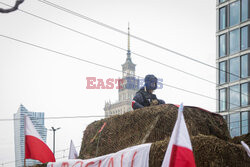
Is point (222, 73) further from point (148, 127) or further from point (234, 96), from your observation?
point (148, 127)

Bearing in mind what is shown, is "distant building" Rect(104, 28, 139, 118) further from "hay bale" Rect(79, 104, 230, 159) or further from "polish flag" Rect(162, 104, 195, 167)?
"polish flag" Rect(162, 104, 195, 167)

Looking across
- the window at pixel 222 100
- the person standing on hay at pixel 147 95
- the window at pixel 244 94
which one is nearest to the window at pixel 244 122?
the window at pixel 244 94

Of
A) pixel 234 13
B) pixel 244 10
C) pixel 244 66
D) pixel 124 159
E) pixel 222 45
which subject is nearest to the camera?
pixel 124 159

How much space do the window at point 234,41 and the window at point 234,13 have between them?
1.03 metres

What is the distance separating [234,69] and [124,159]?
41.4m

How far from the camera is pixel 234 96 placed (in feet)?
156

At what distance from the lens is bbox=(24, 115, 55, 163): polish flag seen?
34.9 ft

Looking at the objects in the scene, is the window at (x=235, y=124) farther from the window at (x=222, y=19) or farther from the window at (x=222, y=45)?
the window at (x=222, y=19)

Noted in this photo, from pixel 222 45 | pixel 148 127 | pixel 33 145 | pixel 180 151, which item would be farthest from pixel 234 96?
pixel 180 151

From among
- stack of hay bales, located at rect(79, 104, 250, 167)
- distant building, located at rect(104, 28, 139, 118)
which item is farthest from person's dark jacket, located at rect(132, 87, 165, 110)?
distant building, located at rect(104, 28, 139, 118)

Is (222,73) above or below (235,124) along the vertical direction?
above

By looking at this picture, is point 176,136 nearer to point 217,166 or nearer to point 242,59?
point 217,166

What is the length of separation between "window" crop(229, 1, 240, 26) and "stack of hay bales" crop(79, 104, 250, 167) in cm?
3978

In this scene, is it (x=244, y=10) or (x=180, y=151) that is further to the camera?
(x=244, y=10)
